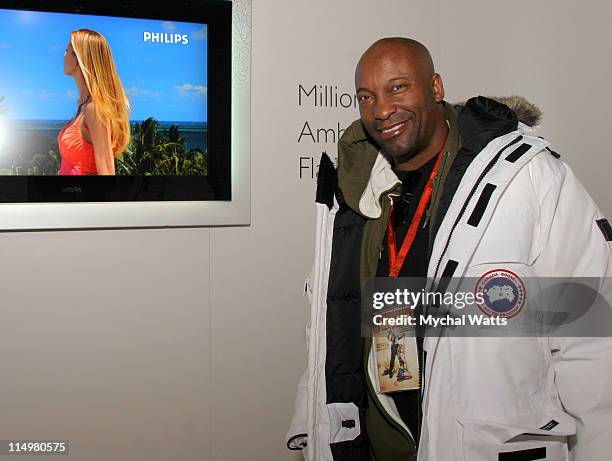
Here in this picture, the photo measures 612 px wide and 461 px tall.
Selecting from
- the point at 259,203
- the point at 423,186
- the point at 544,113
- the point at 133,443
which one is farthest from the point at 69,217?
the point at 544,113

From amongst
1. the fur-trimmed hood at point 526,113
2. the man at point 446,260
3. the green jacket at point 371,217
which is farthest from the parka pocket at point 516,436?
the fur-trimmed hood at point 526,113

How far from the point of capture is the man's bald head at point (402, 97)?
5.49 ft

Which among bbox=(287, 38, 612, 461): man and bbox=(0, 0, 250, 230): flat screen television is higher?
bbox=(0, 0, 250, 230): flat screen television

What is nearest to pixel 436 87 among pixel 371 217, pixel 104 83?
pixel 371 217

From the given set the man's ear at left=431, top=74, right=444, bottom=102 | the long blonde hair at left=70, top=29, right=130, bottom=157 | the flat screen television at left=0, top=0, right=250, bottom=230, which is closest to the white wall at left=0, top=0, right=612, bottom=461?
the flat screen television at left=0, top=0, right=250, bottom=230

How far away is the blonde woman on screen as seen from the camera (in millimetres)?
2320

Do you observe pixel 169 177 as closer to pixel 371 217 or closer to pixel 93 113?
pixel 93 113

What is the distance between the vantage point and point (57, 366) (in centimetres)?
238

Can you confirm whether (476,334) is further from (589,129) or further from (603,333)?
(589,129)

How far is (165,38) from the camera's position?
2.42 m

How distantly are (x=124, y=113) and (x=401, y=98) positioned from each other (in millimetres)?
1204

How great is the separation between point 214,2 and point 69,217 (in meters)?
1.02

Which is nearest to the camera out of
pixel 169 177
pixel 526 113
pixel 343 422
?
pixel 526 113

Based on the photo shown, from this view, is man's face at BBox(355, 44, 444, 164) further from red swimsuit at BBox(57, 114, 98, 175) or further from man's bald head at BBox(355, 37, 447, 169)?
red swimsuit at BBox(57, 114, 98, 175)
